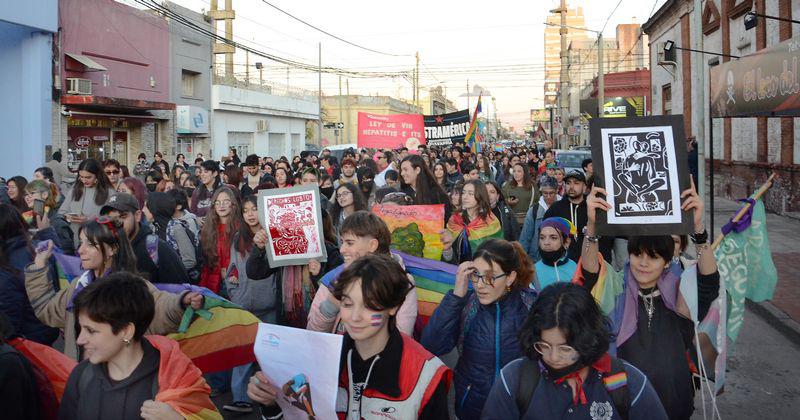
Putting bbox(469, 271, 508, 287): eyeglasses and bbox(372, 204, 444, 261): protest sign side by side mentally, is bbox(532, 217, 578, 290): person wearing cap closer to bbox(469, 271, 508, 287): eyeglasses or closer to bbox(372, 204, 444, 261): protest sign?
bbox(372, 204, 444, 261): protest sign

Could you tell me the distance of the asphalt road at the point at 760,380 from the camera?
6051 millimetres

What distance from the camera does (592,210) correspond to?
395cm

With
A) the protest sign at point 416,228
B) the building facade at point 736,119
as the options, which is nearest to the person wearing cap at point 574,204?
the protest sign at point 416,228

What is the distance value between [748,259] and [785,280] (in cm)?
734

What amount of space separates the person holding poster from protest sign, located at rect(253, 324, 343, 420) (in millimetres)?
73

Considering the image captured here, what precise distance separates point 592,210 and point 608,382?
→ 1309 millimetres

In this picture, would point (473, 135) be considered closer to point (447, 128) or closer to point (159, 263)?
point (447, 128)

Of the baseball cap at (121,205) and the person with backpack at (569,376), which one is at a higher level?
the baseball cap at (121,205)

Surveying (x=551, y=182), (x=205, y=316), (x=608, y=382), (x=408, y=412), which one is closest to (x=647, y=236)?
(x=608, y=382)

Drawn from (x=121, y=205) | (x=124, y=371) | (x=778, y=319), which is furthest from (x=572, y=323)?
(x=778, y=319)

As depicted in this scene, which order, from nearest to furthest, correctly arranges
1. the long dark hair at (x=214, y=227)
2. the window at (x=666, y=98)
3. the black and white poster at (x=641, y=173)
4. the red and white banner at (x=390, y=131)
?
the black and white poster at (x=641, y=173) → the long dark hair at (x=214, y=227) → the red and white banner at (x=390, y=131) → the window at (x=666, y=98)

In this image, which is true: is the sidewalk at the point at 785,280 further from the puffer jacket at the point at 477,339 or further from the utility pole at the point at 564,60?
the utility pole at the point at 564,60

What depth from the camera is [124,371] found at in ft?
9.95

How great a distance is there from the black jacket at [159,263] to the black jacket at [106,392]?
2.08 meters
